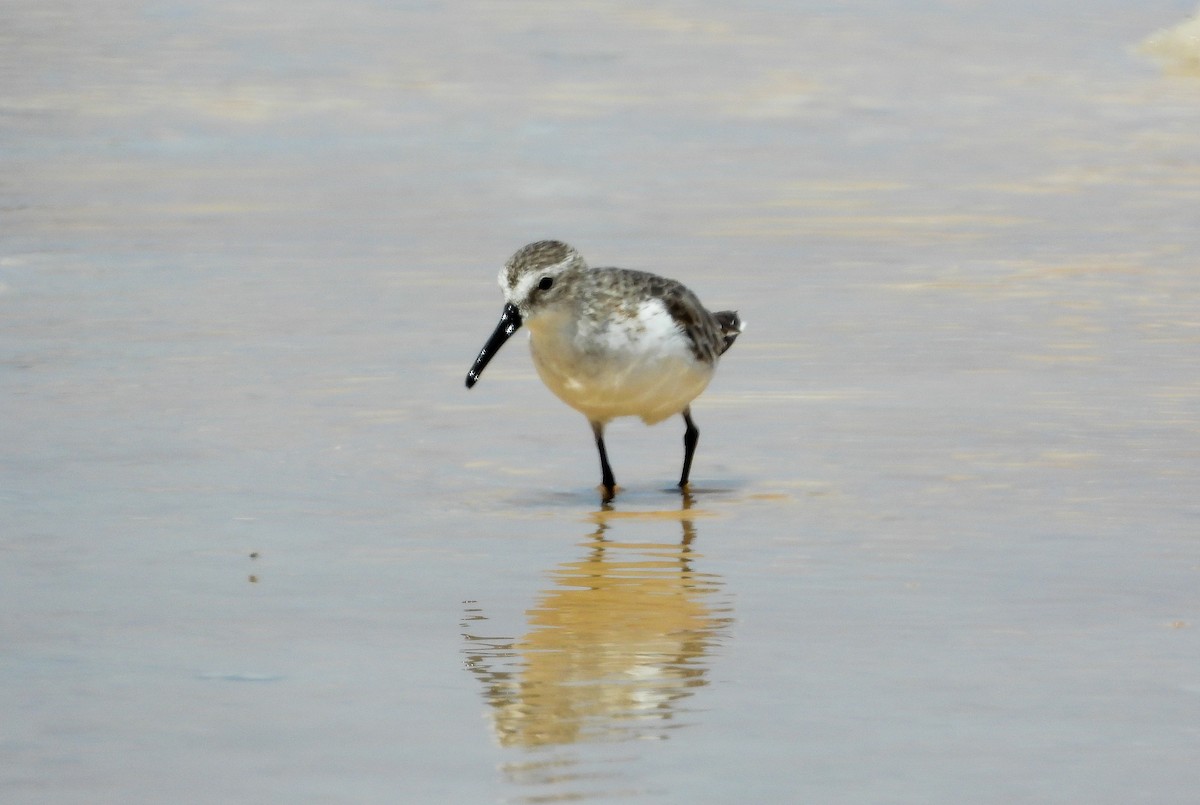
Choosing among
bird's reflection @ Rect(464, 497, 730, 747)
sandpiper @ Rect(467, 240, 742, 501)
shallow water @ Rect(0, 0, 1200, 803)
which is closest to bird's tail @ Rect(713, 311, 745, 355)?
shallow water @ Rect(0, 0, 1200, 803)

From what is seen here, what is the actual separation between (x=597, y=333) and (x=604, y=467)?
563 millimetres

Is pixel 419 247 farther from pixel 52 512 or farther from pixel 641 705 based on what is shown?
pixel 641 705

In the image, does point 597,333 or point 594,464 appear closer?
point 597,333

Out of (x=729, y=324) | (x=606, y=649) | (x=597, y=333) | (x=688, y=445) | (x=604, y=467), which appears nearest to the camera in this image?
(x=606, y=649)

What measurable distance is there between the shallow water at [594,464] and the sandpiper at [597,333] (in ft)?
1.35

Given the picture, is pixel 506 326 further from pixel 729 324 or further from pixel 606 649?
pixel 606 649

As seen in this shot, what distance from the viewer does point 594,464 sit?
891 centimetres

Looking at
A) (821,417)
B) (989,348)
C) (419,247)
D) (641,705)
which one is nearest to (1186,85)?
(419,247)

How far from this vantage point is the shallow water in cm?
545

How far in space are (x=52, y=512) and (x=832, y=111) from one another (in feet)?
40.5

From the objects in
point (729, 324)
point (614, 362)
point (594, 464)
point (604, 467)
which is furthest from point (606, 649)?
point (729, 324)

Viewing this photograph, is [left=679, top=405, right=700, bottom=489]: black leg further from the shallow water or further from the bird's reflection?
the bird's reflection

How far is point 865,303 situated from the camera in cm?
1187

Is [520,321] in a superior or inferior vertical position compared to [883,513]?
superior
